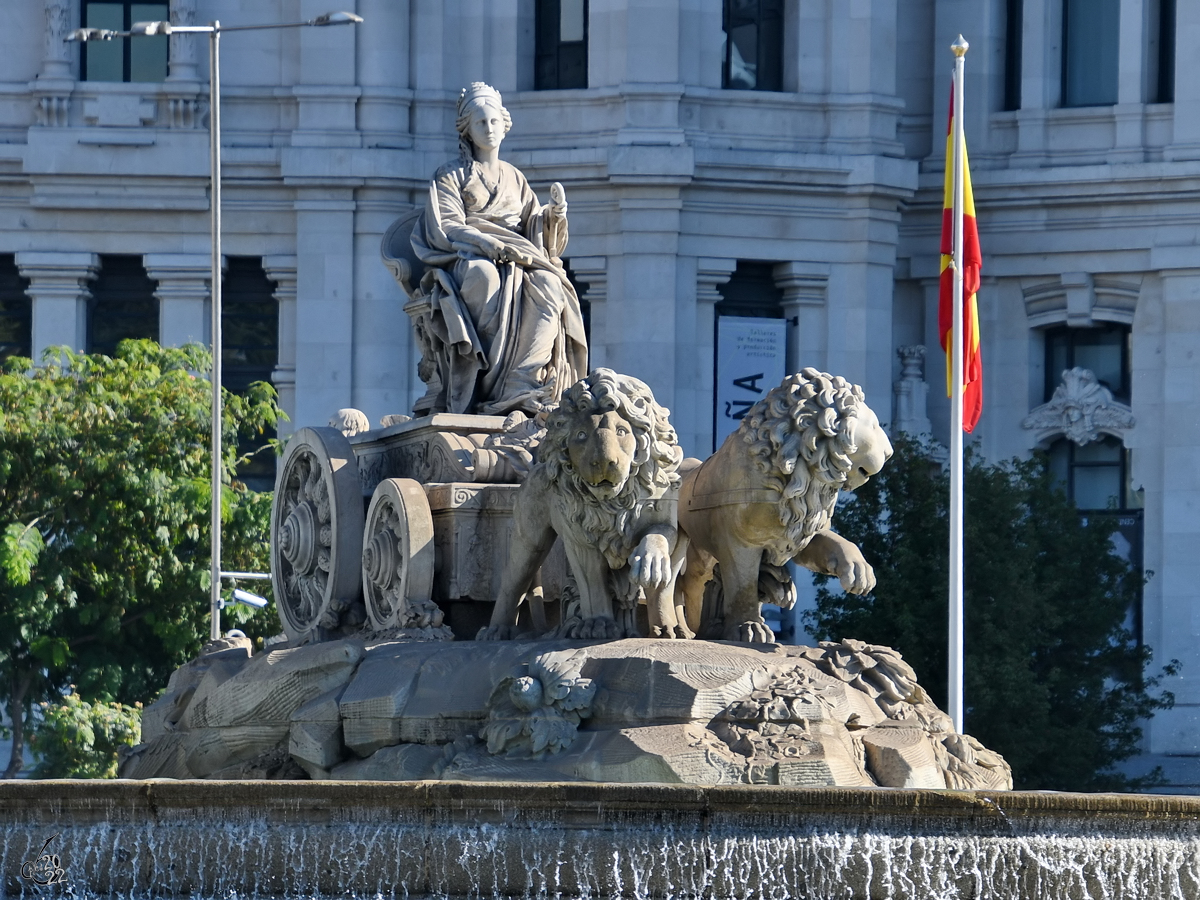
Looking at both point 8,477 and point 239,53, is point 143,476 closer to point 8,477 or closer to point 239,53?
point 8,477

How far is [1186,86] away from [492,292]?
32.8 m

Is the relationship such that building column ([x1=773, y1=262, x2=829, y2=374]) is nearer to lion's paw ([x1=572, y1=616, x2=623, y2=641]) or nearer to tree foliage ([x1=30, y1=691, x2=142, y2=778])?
tree foliage ([x1=30, y1=691, x2=142, y2=778])

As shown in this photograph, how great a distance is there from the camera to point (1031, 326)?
54.9m

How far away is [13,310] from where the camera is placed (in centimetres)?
5400

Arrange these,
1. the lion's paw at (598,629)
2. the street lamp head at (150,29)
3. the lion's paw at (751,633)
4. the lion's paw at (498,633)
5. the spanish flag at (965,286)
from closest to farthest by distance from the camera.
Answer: the lion's paw at (598,629), the lion's paw at (751,633), the lion's paw at (498,633), the spanish flag at (965,286), the street lamp head at (150,29)

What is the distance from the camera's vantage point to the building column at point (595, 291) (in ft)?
173

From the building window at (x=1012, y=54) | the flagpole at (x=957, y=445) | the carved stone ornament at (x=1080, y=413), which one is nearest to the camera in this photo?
the flagpole at (x=957, y=445)

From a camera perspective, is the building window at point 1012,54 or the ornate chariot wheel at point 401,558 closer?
the ornate chariot wheel at point 401,558

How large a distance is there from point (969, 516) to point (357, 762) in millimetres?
23568

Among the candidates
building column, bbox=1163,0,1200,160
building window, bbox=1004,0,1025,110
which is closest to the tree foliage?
building column, bbox=1163,0,1200,160

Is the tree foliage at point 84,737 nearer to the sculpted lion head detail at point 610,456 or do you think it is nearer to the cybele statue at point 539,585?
the cybele statue at point 539,585

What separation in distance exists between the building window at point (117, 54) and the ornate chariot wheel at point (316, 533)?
1239 inches

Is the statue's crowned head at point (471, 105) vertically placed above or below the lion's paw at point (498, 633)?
above

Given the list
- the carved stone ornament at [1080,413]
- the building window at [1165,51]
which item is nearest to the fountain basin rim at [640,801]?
the carved stone ornament at [1080,413]
